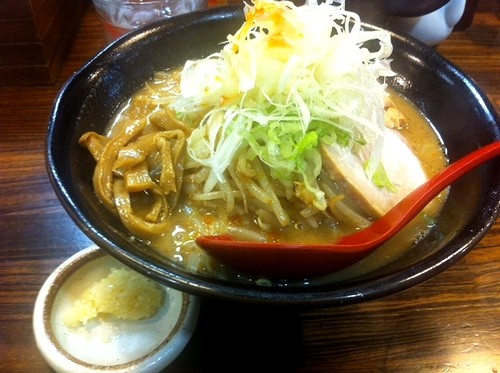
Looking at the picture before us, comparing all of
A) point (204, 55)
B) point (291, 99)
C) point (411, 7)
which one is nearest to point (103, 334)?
point (291, 99)

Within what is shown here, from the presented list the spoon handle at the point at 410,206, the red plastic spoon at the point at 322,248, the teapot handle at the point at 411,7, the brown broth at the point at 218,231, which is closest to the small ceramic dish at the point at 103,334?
the brown broth at the point at 218,231

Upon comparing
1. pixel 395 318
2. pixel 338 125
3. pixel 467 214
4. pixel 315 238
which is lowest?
pixel 395 318

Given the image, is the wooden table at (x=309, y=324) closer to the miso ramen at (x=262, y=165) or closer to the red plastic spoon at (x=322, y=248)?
the red plastic spoon at (x=322, y=248)

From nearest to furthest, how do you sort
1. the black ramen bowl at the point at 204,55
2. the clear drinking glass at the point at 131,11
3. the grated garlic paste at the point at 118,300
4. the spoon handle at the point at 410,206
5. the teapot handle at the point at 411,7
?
the black ramen bowl at the point at 204,55 < the spoon handle at the point at 410,206 < the grated garlic paste at the point at 118,300 < the teapot handle at the point at 411,7 < the clear drinking glass at the point at 131,11

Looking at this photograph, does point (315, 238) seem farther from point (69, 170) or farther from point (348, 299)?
point (69, 170)

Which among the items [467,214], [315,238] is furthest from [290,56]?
[467,214]

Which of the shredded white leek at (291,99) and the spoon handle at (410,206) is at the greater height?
the shredded white leek at (291,99)
